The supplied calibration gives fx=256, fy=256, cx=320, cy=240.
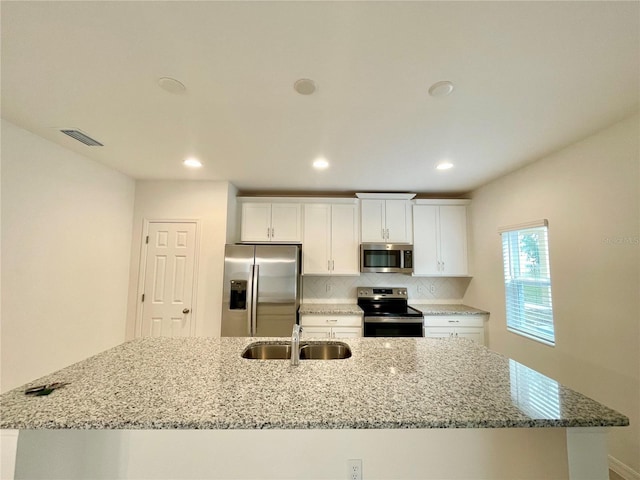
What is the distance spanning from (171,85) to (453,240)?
363cm

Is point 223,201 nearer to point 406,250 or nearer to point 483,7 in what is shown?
point 406,250

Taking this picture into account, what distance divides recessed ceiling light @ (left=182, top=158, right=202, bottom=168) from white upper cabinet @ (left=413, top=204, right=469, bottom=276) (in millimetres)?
2836

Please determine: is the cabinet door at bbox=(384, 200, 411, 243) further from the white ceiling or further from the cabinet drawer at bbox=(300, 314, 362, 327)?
the white ceiling

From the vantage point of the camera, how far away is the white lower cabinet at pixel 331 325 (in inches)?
127

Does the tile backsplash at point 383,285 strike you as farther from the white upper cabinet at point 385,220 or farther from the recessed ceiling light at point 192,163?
the recessed ceiling light at point 192,163

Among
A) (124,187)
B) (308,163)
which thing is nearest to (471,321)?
(308,163)

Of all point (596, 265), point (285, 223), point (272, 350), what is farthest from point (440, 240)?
point (272, 350)

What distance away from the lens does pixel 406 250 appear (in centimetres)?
350

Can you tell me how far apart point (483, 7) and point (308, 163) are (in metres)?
1.82

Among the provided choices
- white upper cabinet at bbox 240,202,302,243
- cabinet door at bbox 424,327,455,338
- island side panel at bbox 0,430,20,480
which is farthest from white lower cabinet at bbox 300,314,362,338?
island side panel at bbox 0,430,20,480

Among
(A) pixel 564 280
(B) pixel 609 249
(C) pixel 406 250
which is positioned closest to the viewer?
(B) pixel 609 249

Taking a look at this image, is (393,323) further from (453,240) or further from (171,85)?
(171,85)

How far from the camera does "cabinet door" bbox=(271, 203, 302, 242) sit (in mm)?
3590

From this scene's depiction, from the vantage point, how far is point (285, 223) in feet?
11.8
